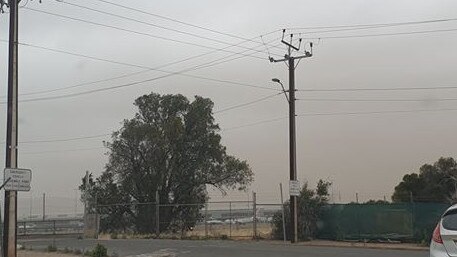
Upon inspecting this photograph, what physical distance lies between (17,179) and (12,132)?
210 cm

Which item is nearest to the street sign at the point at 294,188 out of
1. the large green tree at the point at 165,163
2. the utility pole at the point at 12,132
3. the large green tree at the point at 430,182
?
the utility pole at the point at 12,132

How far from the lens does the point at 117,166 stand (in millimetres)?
56656

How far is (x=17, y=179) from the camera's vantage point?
20.5 meters

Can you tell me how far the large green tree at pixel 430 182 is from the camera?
58.5 metres

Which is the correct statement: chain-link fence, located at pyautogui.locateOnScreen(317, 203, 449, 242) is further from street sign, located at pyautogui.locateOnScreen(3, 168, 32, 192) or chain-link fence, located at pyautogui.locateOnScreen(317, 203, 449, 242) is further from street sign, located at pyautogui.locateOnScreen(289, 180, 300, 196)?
street sign, located at pyautogui.locateOnScreen(3, 168, 32, 192)

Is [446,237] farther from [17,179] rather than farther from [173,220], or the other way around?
[173,220]

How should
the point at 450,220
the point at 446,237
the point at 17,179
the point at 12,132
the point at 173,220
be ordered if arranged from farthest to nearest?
1. the point at 173,220
2. the point at 12,132
3. the point at 17,179
4. the point at 450,220
5. the point at 446,237

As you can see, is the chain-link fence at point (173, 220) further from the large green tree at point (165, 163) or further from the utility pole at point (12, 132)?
the utility pole at point (12, 132)

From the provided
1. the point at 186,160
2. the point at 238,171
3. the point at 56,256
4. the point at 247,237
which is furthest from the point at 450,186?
the point at 56,256

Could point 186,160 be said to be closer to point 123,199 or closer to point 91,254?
point 123,199

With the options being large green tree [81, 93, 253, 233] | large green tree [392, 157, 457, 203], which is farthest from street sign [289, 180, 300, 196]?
large green tree [392, 157, 457, 203]

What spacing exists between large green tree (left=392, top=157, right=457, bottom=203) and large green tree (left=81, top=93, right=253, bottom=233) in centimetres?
1558

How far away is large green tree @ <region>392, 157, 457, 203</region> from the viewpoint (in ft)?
192

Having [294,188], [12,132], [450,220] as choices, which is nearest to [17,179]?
[12,132]
